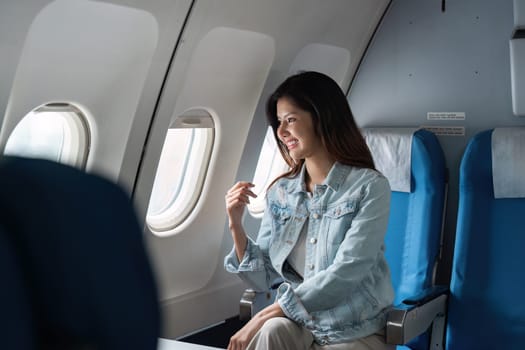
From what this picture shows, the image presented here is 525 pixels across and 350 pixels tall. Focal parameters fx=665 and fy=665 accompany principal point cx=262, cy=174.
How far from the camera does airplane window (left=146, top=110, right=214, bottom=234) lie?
3.27m

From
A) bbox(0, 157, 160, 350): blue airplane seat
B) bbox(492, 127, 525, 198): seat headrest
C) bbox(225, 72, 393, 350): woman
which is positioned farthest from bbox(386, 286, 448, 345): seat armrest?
bbox(0, 157, 160, 350): blue airplane seat

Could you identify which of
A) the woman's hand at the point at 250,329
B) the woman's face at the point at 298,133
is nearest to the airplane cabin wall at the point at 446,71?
the woman's face at the point at 298,133

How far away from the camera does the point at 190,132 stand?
→ 11.0 ft

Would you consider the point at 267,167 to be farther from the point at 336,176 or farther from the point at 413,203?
the point at 336,176

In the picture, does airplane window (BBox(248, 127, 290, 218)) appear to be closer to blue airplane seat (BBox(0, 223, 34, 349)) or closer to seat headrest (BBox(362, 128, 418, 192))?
seat headrest (BBox(362, 128, 418, 192))

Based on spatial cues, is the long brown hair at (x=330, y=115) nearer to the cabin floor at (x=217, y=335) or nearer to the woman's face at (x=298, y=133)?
the woman's face at (x=298, y=133)

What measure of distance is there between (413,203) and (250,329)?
1.27 metres

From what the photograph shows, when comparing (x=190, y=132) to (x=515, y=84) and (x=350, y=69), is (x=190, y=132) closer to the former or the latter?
(x=350, y=69)

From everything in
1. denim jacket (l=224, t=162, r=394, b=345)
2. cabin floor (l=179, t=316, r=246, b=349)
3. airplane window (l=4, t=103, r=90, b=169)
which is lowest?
cabin floor (l=179, t=316, r=246, b=349)

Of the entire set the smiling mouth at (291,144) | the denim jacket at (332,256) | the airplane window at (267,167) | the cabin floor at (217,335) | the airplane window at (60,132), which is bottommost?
the cabin floor at (217,335)

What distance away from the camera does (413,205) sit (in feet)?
10.2

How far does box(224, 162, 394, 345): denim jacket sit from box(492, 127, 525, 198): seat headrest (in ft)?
2.67

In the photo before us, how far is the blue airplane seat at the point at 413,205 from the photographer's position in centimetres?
302

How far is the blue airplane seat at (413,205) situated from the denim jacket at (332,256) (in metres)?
0.68
